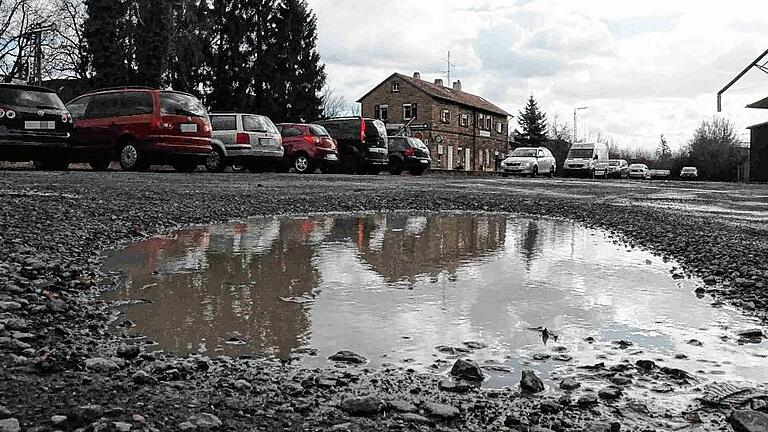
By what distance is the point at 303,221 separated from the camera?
7.52 metres

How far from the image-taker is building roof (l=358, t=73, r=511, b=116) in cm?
6384

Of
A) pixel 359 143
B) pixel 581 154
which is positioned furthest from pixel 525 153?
pixel 359 143

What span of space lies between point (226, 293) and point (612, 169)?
150 feet

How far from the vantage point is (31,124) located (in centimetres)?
1366

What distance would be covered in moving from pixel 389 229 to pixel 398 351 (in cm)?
418

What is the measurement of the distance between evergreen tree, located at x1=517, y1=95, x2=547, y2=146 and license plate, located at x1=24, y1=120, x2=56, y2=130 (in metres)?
68.7

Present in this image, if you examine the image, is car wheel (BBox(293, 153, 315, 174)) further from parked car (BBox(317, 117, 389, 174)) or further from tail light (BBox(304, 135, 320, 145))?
parked car (BBox(317, 117, 389, 174))

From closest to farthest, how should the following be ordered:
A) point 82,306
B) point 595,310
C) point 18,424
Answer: point 18,424, point 82,306, point 595,310

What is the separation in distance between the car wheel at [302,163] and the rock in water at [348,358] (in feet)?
60.4

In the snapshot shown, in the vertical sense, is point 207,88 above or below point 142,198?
above

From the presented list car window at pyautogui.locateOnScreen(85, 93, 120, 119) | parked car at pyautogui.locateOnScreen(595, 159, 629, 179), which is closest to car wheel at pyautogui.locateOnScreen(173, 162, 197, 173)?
car window at pyautogui.locateOnScreen(85, 93, 120, 119)

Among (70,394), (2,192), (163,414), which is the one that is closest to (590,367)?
(163,414)

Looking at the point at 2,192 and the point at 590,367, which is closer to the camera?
the point at 590,367

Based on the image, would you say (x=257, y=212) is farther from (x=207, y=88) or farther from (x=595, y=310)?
(x=207, y=88)
